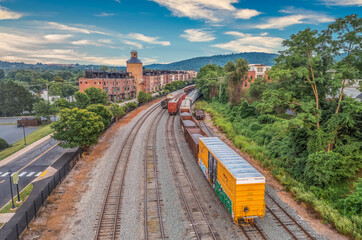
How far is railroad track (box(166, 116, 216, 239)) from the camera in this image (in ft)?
45.1

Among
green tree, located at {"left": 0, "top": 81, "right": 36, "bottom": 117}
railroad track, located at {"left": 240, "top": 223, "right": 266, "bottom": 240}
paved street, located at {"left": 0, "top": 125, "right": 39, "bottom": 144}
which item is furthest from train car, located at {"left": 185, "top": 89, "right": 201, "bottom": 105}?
green tree, located at {"left": 0, "top": 81, "right": 36, "bottom": 117}

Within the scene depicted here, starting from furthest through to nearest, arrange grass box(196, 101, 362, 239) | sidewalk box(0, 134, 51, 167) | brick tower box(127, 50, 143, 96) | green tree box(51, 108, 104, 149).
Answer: brick tower box(127, 50, 143, 96)
sidewalk box(0, 134, 51, 167)
green tree box(51, 108, 104, 149)
grass box(196, 101, 362, 239)

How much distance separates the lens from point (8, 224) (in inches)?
573

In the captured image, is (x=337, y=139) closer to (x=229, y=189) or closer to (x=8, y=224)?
(x=229, y=189)

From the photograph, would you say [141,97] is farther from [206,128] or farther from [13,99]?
[13,99]

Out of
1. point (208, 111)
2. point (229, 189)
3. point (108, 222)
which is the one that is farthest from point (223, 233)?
point (208, 111)

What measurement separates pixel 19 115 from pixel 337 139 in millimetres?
87822

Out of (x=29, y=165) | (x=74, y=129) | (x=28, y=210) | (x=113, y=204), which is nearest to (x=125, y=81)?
(x=29, y=165)

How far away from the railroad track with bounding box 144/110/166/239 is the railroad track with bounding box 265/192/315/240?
7315 millimetres

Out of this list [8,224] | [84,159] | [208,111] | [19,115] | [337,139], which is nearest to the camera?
[8,224]

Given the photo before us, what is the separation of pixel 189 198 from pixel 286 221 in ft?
21.9

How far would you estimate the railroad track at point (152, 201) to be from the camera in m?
13.8

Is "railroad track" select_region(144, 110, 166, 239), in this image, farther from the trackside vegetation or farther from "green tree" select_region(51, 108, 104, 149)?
the trackside vegetation

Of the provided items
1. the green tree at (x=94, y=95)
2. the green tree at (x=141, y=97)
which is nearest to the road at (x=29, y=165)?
the green tree at (x=94, y=95)
